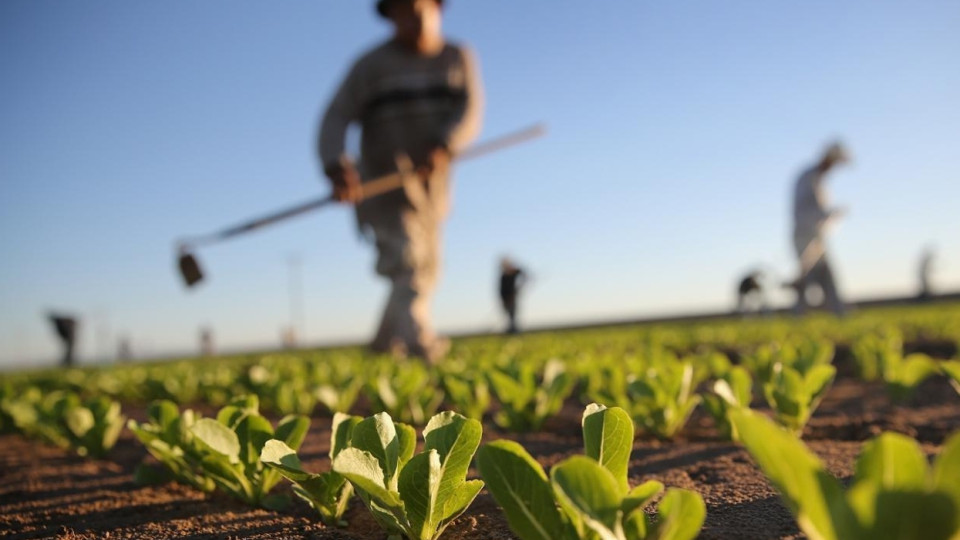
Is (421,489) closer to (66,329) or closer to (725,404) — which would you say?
(725,404)

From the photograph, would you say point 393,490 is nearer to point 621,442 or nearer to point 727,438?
point 621,442

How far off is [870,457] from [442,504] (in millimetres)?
652

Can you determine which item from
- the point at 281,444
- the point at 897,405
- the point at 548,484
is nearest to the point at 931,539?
the point at 548,484

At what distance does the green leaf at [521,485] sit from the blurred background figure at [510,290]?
11.8 m

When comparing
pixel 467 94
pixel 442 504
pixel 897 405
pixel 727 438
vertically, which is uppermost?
pixel 467 94

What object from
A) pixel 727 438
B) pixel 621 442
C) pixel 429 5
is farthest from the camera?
pixel 429 5

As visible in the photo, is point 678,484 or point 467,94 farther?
point 467,94

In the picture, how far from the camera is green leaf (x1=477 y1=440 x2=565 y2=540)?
3.05ft

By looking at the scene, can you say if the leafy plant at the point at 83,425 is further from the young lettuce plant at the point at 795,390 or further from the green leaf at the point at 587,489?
the young lettuce plant at the point at 795,390

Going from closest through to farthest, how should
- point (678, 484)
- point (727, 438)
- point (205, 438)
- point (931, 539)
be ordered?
point (931, 539), point (205, 438), point (678, 484), point (727, 438)

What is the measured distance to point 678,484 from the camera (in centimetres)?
148

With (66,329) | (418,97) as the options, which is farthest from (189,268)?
(66,329)

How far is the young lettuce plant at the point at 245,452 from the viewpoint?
1.36 meters

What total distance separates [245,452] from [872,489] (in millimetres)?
1237
